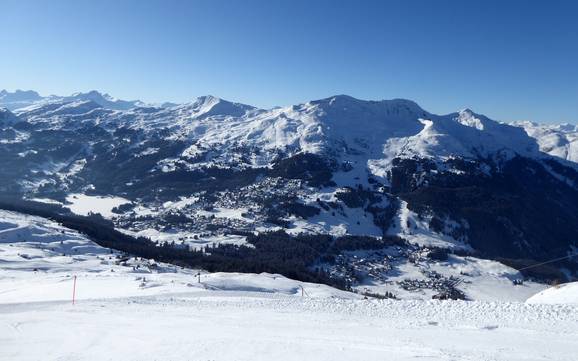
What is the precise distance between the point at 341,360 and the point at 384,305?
12.6m

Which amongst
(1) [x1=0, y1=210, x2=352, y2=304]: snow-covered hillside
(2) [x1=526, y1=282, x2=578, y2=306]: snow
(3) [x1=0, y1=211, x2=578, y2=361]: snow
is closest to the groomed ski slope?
(3) [x1=0, y1=211, x2=578, y2=361]: snow

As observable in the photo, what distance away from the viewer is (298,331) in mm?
24625

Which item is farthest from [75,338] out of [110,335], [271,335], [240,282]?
[240,282]

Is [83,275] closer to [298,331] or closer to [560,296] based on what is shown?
[298,331]

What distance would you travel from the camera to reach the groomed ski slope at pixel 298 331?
2016cm

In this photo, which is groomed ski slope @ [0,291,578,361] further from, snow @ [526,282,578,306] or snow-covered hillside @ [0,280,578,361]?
snow @ [526,282,578,306]

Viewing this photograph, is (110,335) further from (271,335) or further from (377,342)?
(377,342)

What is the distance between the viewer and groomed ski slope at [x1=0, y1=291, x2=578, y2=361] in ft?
66.1

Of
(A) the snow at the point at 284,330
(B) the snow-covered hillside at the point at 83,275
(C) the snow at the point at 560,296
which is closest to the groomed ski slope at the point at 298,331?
(A) the snow at the point at 284,330

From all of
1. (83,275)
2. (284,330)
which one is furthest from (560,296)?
(83,275)

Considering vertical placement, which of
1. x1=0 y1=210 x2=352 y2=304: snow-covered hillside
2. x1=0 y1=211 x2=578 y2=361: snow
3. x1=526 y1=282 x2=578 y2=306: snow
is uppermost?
x1=526 y1=282 x2=578 y2=306: snow

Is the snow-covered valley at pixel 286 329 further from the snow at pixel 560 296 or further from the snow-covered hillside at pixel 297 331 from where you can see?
the snow at pixel 560 296

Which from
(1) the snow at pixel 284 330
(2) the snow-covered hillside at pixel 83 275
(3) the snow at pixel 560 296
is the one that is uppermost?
(3) the snow at pixel 560 296

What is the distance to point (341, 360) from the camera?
1894cm
